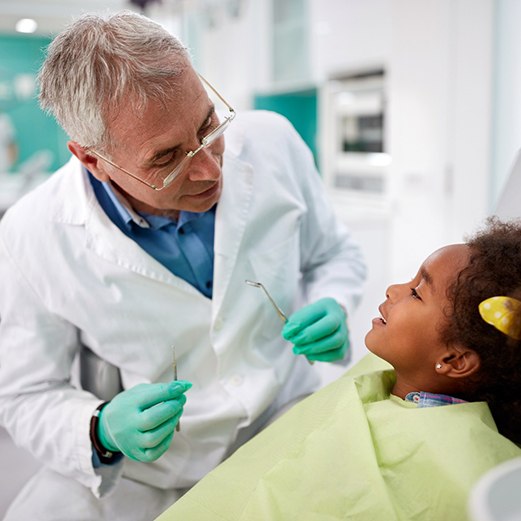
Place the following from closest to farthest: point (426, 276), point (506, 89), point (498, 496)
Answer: point (498, 496) → point (426, 276) → point (506, 89)

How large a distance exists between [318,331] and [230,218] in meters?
0.31

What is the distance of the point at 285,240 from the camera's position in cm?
141

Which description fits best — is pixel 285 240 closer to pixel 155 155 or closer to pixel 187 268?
pixel 187 268

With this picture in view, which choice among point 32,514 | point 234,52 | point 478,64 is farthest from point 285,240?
Answer: point 234,52

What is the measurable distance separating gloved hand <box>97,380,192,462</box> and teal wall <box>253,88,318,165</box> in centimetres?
378

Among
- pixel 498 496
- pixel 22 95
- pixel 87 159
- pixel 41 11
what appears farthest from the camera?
pixel 22 95

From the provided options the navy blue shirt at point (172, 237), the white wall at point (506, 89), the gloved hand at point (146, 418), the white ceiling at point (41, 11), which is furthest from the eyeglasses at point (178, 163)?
the white ceiling at point (41, 11)

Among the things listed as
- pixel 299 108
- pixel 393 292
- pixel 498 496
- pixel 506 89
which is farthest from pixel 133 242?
pixel 299 108

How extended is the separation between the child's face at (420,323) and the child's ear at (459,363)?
2 centimetres

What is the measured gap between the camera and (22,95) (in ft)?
15.7

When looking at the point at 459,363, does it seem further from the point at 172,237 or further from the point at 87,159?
the point at 87,159

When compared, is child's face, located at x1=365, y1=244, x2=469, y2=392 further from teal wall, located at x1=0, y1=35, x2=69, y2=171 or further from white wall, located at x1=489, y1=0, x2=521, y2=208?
teal wall, located at x1=0, y1=35, x2=69, y2=171

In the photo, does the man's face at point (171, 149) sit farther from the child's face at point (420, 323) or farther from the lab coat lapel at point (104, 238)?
the child's face at point (420, 323)

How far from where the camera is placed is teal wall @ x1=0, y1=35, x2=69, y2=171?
Result: 4.74 m
